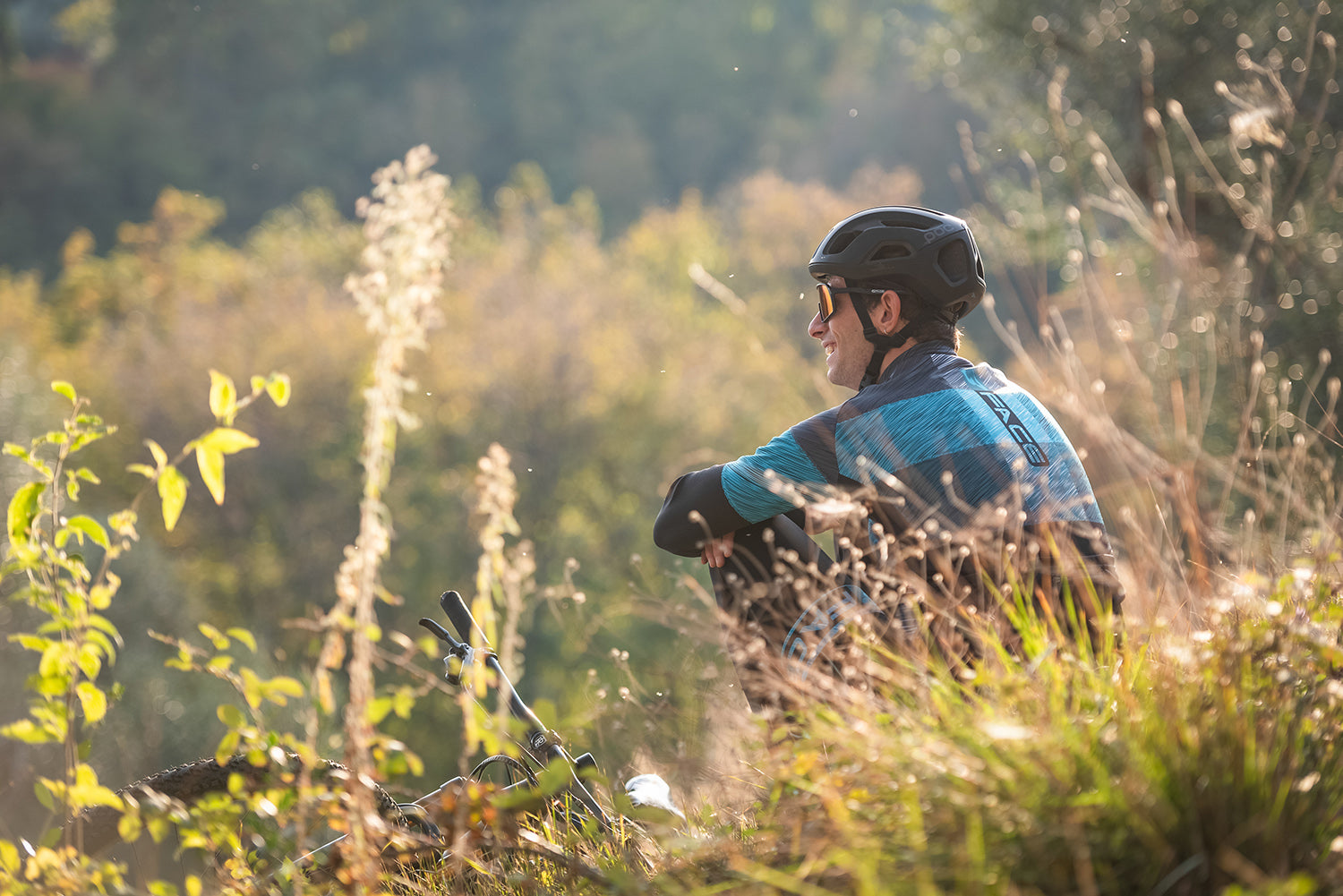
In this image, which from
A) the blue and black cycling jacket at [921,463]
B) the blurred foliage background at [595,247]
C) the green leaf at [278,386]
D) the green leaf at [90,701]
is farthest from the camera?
the blurred foliage background at [595,247]

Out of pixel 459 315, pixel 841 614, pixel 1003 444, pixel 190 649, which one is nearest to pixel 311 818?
pixel 190 649

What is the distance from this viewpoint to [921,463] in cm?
297

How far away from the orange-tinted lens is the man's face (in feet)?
0.06

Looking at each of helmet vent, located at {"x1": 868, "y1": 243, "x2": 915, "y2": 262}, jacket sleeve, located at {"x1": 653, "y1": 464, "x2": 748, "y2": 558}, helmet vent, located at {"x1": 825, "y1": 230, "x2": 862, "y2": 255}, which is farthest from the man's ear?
jacket sleeve, located at {"x1": 653, "y1": 464, "x2": 748, "y2": 558}

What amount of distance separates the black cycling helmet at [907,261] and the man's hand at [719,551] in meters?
0.72

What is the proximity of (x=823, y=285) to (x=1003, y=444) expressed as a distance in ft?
3.69

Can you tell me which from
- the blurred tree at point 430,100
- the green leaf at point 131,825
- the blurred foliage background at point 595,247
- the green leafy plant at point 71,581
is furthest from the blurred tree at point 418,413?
the green leaf at point 131,825

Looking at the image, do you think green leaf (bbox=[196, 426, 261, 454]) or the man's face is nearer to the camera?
green leaf (bbox=[196, 426, 261, 454])

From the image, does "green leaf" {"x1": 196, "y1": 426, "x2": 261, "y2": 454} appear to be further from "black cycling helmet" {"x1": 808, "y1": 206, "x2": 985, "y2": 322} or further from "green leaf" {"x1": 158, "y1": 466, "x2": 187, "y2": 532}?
"black cycling helmet" {"x1": 808, "y1": 206, "x2": 985, "y2": 322}

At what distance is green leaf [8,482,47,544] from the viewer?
2.25 metres

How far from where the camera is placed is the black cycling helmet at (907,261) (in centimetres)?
366

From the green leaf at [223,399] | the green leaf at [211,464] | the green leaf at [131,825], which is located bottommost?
the green leaf at [131,825]

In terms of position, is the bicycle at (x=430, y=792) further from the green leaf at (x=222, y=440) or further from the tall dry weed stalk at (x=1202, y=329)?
the tall dry weed stalk at (x=1202, y=329)

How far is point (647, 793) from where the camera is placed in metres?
3.21
